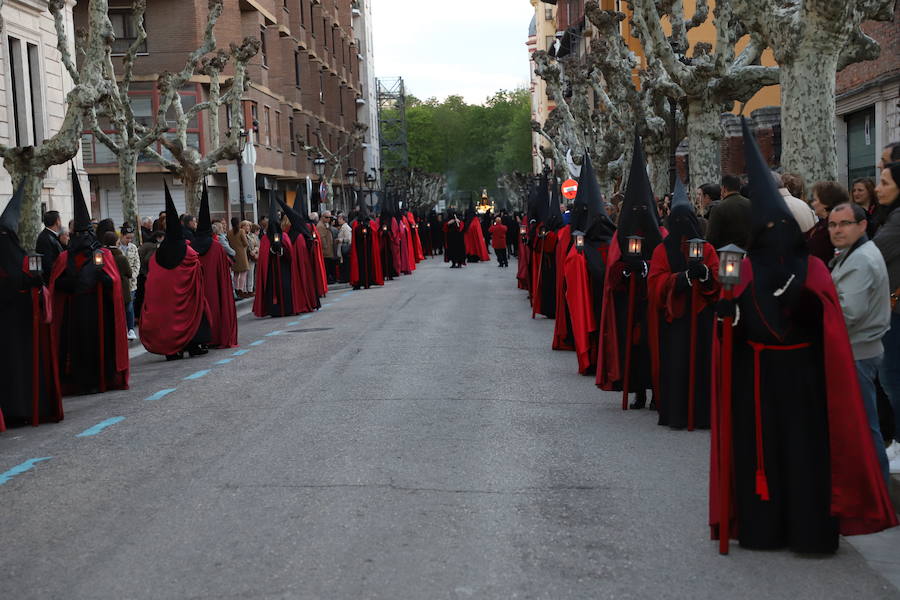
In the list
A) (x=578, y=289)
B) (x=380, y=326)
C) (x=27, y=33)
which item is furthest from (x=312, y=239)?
(x=578, y=289)

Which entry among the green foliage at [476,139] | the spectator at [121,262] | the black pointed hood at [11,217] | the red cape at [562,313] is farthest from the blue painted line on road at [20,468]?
the green foliage at [476,139]

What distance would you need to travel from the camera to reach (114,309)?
42.2 ft

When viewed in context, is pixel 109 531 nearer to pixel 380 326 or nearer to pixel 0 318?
pixel 0 318

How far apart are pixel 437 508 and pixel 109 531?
5.96 feet

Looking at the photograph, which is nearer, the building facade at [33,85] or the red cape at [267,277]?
the red cape at [267,277]

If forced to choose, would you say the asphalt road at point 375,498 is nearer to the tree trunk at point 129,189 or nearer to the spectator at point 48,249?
the spectator at point 48,249

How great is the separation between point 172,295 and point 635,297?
281 inches

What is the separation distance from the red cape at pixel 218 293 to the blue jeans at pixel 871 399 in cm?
1123


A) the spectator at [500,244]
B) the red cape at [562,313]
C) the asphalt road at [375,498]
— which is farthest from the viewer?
the spectator at [500,244]

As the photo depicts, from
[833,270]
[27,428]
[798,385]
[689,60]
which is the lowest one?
[27,428]

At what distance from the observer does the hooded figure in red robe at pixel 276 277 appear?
22.8m

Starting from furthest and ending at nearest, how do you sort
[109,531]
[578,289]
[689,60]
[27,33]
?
[27,33] < [689,60] < [578,289] < [109,531]

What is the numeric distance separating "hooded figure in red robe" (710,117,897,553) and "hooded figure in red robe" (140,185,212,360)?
10558mm

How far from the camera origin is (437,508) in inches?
277
